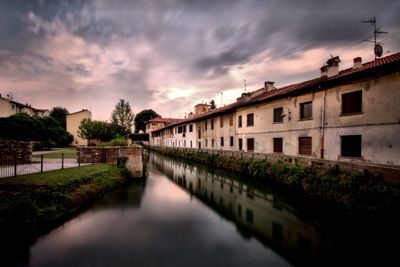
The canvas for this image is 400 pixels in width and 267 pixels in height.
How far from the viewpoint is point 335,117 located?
12289mm

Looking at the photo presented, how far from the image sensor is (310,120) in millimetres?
13992

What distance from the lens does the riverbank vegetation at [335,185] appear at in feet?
23.9

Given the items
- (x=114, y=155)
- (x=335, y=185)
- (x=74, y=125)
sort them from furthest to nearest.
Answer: (x=74, y=125) < (x=114, y=155) < (x=335, y=185)

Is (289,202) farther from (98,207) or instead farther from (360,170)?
(98,207)

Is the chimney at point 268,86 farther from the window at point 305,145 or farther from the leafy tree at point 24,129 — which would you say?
the leafy tree at point 24,129

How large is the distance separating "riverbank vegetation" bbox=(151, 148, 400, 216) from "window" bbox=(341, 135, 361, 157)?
7.12ft

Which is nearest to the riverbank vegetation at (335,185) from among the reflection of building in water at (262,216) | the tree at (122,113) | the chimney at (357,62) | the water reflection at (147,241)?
the reflection of building in water at (262,216)

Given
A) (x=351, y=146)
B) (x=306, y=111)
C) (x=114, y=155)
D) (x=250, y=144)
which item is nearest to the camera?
(x=351, y=146)

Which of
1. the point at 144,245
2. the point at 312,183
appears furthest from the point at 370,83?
the point at 144,245

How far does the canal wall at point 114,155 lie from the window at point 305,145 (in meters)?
11.2

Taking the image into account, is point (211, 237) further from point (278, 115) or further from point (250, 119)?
point (250, 119)

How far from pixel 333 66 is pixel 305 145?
17.5 feet

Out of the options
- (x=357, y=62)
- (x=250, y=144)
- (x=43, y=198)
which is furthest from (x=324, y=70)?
(x=43, y=198)

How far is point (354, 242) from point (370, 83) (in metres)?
8.12
